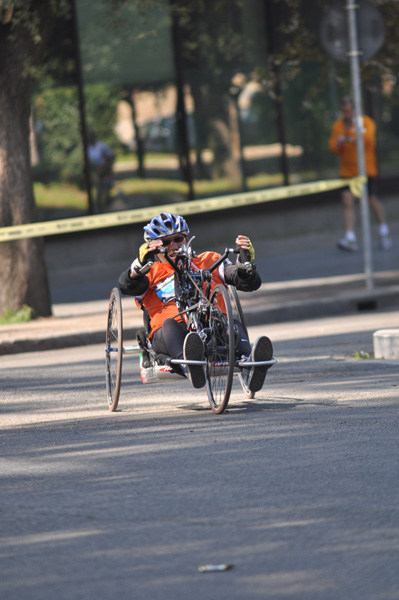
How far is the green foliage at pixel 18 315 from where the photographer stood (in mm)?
12961

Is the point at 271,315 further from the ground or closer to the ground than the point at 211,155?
closer to the ground

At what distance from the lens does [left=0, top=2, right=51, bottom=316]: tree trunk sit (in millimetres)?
12625

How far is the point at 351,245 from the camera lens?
17.6 meters

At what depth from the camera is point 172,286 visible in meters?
8.22

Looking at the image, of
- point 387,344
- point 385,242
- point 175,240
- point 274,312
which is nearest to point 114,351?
point 175,240

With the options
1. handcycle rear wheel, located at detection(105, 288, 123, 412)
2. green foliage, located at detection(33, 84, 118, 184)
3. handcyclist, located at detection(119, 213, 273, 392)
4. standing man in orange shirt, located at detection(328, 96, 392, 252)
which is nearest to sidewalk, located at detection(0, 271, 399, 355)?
standing man in orange shirt, located at detection(328, 96, 392, 252)

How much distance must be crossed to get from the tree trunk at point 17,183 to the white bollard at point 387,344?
15.8 ft

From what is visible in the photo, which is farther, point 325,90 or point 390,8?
point 325,90

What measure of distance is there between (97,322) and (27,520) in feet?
24.2

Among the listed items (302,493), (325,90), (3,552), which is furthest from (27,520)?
(325,90)

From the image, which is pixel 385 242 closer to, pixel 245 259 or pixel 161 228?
pixel 161 228

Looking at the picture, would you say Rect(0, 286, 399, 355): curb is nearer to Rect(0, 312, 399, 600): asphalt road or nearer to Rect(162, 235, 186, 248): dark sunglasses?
Rect(0, 312, 399, 600): asphalt road

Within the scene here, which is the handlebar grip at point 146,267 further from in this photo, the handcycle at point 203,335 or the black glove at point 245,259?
the black glove at point 245,259

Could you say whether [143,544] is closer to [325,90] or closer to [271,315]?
[271,315]
